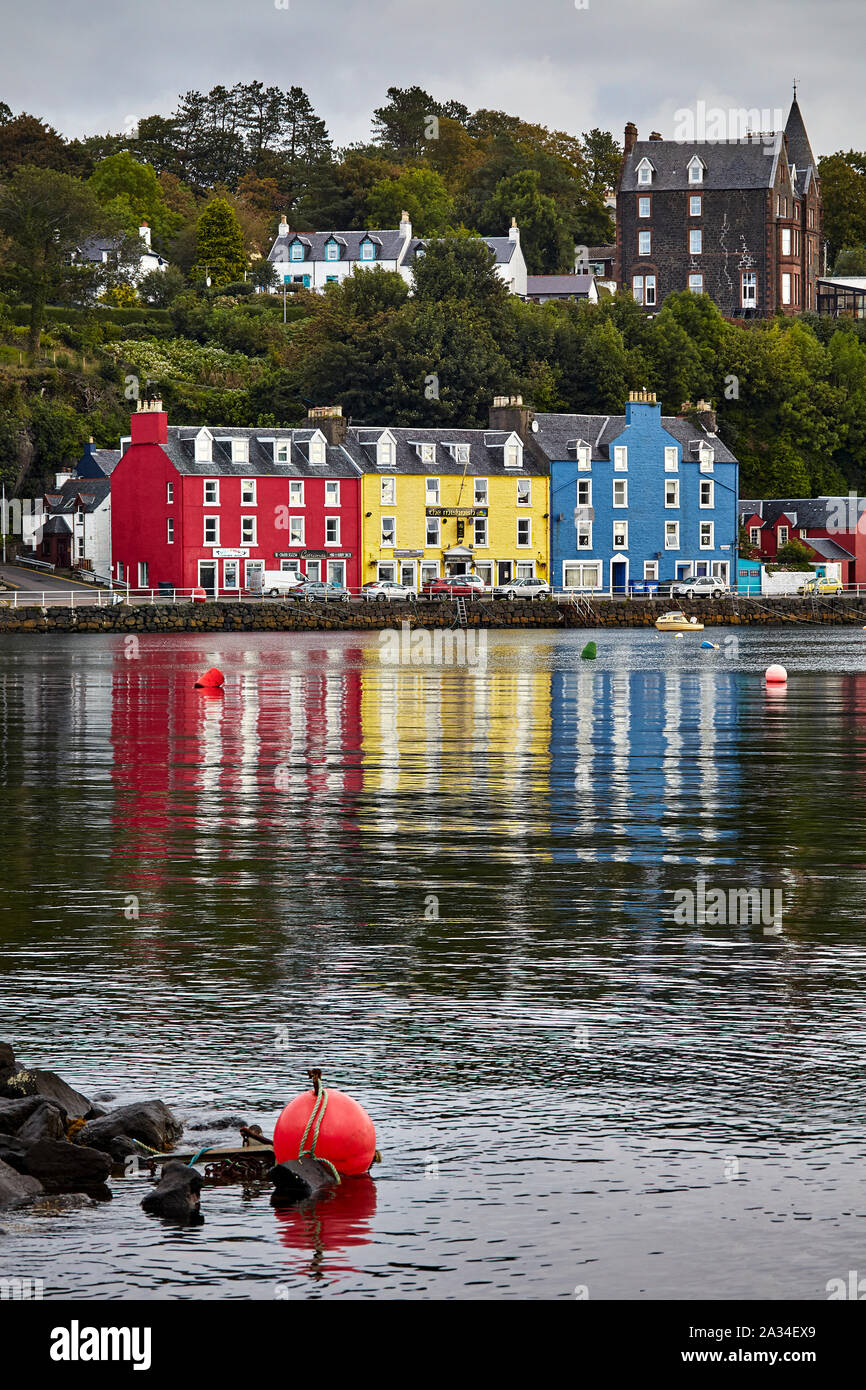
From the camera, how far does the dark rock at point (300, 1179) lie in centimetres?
915

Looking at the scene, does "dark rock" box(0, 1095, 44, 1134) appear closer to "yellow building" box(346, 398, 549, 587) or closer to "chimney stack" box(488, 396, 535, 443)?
"yellow building" box(346, 398, 549, 587)

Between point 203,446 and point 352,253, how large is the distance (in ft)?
173

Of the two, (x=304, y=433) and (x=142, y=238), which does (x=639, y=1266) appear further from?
(x=142, y=238)

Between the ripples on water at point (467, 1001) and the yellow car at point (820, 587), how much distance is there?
93.7m

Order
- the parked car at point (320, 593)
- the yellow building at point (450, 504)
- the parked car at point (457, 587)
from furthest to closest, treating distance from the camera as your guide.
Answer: the yellow building at point (450, 504), the parked car at point (457, 587), the parked car at point (320, 593)

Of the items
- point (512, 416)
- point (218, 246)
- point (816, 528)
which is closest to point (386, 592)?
point (512, 416)

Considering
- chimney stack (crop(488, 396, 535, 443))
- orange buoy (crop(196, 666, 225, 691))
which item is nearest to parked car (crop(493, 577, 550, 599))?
chimney stack (crop(488, 396, 535, 443))

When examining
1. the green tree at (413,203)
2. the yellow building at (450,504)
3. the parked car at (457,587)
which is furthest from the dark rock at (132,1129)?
the green tree at (413,203)

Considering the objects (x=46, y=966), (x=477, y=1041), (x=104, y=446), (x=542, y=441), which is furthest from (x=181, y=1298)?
(x=104, y=446)

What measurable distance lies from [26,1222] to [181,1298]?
1.23m

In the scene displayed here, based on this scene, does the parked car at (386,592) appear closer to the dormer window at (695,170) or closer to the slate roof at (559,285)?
the dormer window at (695,170)

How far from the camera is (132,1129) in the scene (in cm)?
961

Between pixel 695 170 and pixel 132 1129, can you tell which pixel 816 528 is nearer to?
pixel 695 170

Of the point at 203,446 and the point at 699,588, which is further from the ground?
the point at 203,446
